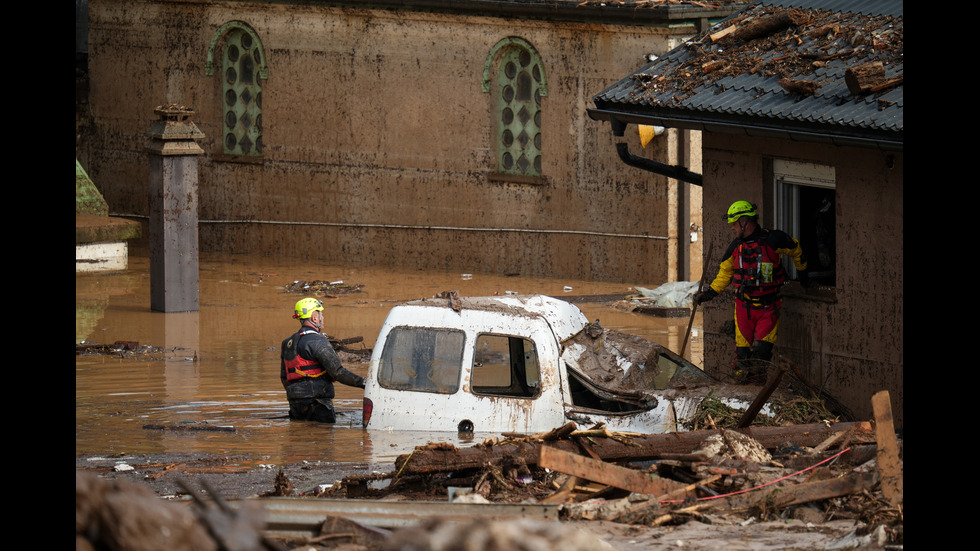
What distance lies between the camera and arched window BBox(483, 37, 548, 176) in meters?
23.8

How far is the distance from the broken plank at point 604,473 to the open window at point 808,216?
4358 millimetres

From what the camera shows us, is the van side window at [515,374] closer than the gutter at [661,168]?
Yes

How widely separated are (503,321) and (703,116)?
9.45ft

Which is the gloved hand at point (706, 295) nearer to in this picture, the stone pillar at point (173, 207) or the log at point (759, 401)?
the log at point (759, 401)

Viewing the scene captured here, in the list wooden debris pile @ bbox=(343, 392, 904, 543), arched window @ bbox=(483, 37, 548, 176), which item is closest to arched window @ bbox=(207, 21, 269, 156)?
arched window @ bbox=(483, 37, 548, 176)

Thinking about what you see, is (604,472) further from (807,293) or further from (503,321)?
(807,293)

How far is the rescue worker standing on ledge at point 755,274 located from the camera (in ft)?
40.3

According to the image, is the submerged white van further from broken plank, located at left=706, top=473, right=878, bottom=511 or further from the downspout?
the downspout

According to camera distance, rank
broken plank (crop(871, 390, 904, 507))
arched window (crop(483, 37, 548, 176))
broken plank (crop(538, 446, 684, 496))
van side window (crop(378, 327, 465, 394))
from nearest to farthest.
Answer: broken plank (crop(871, 390, 904, 507)) → broken plank (crop(538, 446, 684, 496)) → van side window (crop(378, 327, 465, 394)) → arched window (crop(483, 37, 548, 176))

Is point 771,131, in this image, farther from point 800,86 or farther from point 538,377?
point 538,377

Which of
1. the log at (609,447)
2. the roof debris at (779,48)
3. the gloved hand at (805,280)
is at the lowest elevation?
the log at (609,447)

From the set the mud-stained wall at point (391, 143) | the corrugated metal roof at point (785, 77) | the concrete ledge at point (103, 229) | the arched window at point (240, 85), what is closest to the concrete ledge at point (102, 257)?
the concrete ledge at point (103, 229)

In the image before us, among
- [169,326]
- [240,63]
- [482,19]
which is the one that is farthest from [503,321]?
[240,63]

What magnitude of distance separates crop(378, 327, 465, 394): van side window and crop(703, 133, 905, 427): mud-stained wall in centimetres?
320
